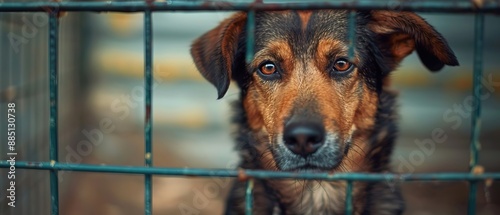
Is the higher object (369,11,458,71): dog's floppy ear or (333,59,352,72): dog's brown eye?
(369,11,458,71): dog's floppy ear

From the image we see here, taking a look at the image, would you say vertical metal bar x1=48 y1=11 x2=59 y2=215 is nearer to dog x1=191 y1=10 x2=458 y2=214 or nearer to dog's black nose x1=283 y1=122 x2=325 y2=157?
dog x1=191 y1=10 x2=458 y2=214

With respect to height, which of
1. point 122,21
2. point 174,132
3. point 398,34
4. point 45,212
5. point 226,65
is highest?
point 122,21

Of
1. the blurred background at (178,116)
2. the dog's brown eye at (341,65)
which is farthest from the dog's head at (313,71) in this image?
the blurred background at (178,116)

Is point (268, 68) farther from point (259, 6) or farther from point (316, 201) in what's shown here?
point (259, 6)

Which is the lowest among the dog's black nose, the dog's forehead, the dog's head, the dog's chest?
the dog's chest

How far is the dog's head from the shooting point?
218 cm

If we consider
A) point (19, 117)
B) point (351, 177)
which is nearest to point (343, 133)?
point (351, 177)

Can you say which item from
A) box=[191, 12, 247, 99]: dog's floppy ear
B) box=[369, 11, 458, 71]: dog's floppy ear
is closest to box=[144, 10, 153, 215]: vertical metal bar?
box=[191, 12, 247, 99]: dog's floppy ear

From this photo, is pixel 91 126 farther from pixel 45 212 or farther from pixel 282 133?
pixel 282 133

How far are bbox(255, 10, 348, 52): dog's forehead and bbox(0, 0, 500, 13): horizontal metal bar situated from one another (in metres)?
0.91

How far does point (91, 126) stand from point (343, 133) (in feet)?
10.8

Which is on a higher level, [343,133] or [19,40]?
[19,40]

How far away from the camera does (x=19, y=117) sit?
3014mm

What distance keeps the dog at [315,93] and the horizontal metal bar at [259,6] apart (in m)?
0.66
